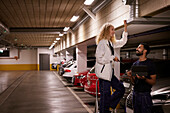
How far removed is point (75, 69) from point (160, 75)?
9529 mm

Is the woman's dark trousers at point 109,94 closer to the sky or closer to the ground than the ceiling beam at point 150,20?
closer to the ground

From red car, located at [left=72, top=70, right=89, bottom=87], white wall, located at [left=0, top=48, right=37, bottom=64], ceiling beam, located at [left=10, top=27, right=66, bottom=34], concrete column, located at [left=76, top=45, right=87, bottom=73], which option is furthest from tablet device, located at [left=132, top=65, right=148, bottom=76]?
white wall, located at [left=0, top=48, right=37, bottom=64]

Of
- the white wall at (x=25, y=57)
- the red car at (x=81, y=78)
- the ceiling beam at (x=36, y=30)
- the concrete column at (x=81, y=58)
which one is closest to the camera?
the red car at (x=81, y=78)

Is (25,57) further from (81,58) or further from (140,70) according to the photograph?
(140,70)

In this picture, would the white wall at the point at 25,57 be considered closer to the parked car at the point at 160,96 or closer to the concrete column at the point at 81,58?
the concrete column at the point at 81,58

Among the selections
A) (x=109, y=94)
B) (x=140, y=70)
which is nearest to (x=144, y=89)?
(x=140, y=70)

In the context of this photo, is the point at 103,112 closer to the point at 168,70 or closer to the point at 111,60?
the point at 111,60

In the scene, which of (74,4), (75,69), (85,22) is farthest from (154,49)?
(74,4)

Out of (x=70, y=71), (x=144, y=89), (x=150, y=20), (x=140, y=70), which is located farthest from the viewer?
(x=70, y=71)

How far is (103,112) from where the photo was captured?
15.7ft

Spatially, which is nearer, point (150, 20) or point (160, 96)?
point (160, 96)

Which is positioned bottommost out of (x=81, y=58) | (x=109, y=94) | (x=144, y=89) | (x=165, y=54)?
(x=109, y=94)

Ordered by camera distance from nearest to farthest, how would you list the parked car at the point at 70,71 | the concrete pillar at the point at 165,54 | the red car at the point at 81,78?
the red car at the point at 81,78 → the parked car at the point at 70,71 → the concrete pillar at the point at 165,54

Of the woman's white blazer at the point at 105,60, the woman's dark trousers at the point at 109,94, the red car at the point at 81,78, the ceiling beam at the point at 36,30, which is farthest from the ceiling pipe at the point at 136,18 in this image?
the ceiling beam at the point at 36,30
